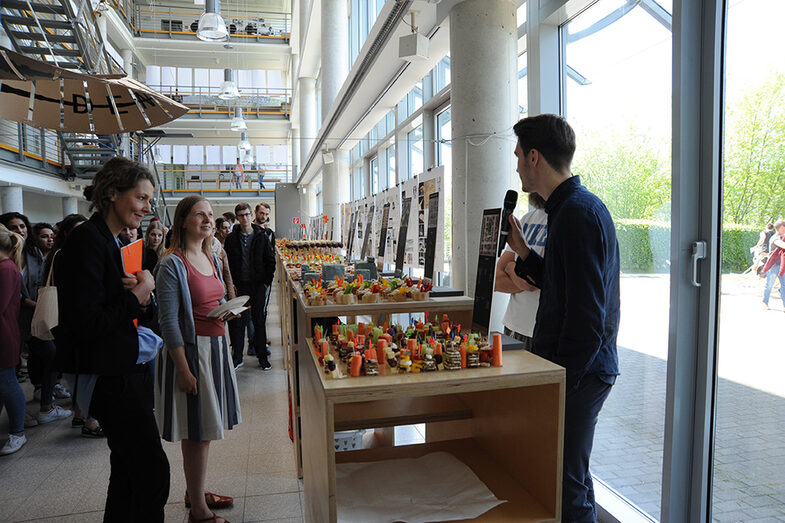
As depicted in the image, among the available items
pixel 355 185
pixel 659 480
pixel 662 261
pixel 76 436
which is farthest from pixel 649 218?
pixel 355 185

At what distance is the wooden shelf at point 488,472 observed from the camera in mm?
1530

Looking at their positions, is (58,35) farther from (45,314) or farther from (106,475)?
(106,475)

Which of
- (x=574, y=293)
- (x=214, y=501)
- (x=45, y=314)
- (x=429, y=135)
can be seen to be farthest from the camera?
(x=429, y=135)

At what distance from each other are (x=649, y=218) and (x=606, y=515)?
1576 millimetres

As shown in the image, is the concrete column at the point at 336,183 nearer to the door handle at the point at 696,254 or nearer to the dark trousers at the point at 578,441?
the door handle at the point at 696,254

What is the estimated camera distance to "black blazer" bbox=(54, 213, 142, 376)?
1.80 meters

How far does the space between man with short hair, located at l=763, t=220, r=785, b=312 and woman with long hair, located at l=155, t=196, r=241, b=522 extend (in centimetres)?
245

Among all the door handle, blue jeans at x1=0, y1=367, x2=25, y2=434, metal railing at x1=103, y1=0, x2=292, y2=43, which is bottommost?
blue jeans at x1=0, y1=367, x2=25, y2=434

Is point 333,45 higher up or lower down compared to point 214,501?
higher up

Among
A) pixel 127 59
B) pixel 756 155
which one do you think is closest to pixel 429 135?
pixel 756 155

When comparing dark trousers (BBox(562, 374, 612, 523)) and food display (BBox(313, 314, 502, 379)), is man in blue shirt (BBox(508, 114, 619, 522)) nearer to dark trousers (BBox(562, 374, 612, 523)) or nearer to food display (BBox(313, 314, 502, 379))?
dark trousers (BBox(562, 374, 612, 523))

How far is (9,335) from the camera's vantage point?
3.55 m


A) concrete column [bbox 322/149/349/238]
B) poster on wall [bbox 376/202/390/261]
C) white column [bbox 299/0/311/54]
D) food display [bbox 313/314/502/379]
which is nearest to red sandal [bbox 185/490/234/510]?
food display [bbox 313/314/502/379]

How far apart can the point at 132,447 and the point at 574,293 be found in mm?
1689
